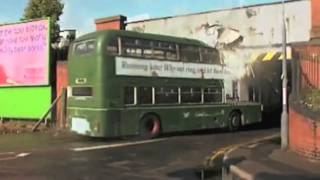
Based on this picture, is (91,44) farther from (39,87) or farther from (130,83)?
(39,87)

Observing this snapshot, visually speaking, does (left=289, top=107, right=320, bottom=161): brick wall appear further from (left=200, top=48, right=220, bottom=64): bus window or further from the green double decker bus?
(left=200, top=48, right=220, bottom=64): bus window

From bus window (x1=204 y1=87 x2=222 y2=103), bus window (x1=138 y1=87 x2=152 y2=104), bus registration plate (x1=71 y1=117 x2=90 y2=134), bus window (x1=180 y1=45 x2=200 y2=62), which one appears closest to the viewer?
bus registration plate (x1=71 y1=117 x2=90 y2=134)

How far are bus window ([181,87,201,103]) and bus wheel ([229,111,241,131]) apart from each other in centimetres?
229

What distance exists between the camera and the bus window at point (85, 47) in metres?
22.6

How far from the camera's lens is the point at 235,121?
27.5 metres

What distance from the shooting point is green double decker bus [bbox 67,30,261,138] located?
22453 millimetres

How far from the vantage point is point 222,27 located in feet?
111

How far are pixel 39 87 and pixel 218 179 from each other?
17366 mm

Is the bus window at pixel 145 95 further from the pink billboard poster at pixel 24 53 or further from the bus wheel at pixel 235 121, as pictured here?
the pink billboard poster at pixel 24 53

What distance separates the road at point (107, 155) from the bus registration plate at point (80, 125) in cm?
39

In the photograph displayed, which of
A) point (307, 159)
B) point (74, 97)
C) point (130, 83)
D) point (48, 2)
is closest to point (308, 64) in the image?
point (307, 159)

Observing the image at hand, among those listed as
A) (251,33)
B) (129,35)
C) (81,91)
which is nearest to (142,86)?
(129,35)

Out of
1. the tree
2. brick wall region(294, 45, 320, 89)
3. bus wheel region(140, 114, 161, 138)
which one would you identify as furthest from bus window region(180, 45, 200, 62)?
the tree

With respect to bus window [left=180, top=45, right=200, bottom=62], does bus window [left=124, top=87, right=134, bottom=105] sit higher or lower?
lower
